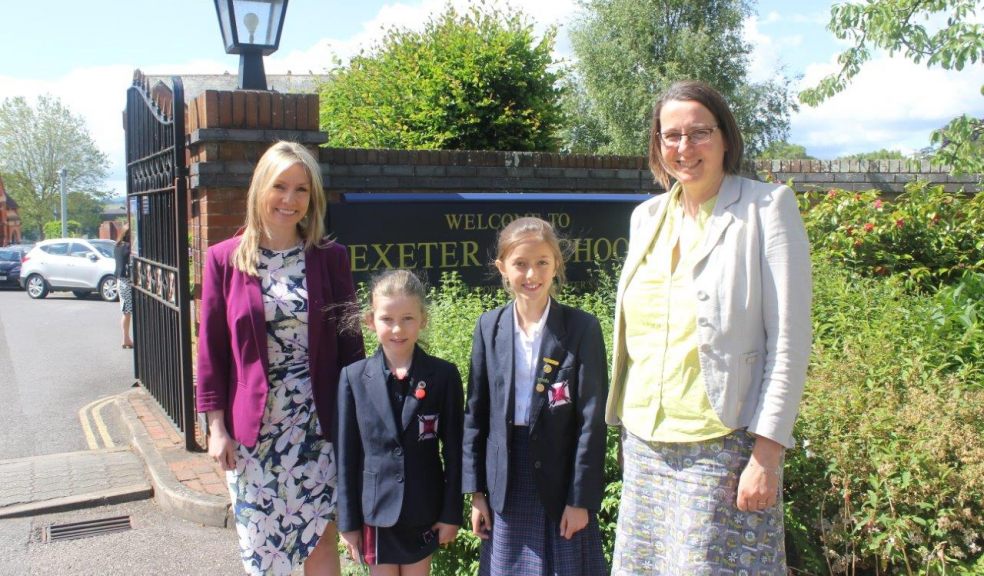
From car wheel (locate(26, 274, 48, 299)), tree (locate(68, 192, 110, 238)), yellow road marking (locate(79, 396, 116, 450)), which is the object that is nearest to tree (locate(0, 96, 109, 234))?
tree (locate(68, 192, 110, 238))

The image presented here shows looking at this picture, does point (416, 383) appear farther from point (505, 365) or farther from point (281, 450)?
point (281, 450)

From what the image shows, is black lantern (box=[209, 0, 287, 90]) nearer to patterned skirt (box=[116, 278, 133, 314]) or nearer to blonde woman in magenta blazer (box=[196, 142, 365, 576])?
blonde woman in magenta blazer (box=[196, 142, 365, 576])

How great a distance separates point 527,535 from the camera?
2434mm

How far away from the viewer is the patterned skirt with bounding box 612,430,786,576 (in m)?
2.05

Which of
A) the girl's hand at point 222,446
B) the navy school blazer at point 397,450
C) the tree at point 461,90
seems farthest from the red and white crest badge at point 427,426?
the tree at point 461,90

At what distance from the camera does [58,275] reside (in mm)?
20891

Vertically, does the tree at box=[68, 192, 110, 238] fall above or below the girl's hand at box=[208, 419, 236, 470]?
above

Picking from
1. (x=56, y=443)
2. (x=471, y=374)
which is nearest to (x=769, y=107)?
(x=56, y=443)

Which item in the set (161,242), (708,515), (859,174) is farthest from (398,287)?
(859,174)

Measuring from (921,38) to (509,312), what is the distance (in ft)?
12.8

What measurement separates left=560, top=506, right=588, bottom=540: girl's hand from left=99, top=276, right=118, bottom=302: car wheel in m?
19.8

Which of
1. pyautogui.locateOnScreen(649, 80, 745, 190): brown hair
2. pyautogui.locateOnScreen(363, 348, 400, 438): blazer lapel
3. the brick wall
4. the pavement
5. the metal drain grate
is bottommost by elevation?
the metal drain grate

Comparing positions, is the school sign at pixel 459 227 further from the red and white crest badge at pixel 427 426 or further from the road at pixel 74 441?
the red and white crest badge at pixel 427 426

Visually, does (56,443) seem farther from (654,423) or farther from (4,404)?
(654,423)
